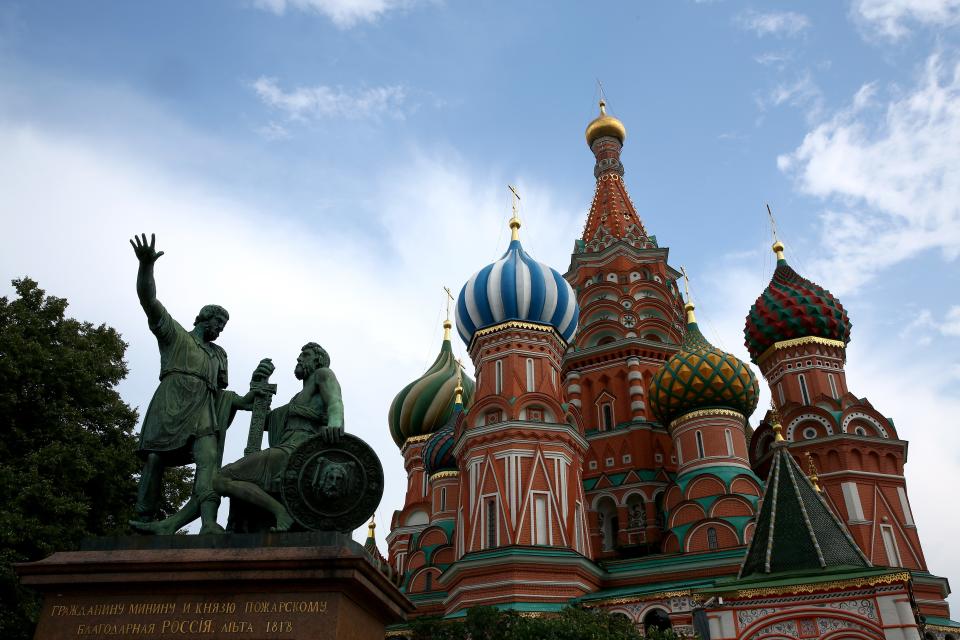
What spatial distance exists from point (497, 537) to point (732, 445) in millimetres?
8672

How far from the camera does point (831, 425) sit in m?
27.7

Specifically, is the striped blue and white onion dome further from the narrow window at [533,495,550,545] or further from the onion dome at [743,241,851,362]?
the onion dome at [743,241,851,362]

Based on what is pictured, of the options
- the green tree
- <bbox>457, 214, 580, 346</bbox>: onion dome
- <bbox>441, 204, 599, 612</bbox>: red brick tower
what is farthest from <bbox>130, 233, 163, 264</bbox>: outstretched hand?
<bbox>457, 214, 580, 346</bbox>: onion dome

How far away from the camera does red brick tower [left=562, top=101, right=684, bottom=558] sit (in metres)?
28.9

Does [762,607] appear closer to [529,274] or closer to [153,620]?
[153,620]

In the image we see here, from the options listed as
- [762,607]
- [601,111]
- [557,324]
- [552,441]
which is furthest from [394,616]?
[601,111]

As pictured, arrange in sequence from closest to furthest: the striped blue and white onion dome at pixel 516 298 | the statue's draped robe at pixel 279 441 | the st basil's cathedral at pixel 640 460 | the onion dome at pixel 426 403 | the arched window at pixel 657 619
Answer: the statue's draped robe at pixel 279 441 → the arched window at pixel 657 619 → the st basil's cathedral at pixel 640 460 → the striped blue and white onion dome at pixel 516 298 → the onion dome at pixel 426 403

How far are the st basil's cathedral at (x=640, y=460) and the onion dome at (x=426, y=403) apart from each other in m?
2.87

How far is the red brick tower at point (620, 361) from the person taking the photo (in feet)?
94.8

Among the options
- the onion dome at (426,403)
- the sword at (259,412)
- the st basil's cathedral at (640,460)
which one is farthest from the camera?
the onion dome at (426,403)

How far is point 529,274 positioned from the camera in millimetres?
28094

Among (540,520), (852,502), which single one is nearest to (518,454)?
(540,520)

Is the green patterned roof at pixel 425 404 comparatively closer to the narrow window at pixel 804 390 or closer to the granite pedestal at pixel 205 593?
the narrow window at pixel 804 390

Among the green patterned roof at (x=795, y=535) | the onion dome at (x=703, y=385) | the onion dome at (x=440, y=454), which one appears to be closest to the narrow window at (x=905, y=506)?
the onion dome at (x=703, y=385)
